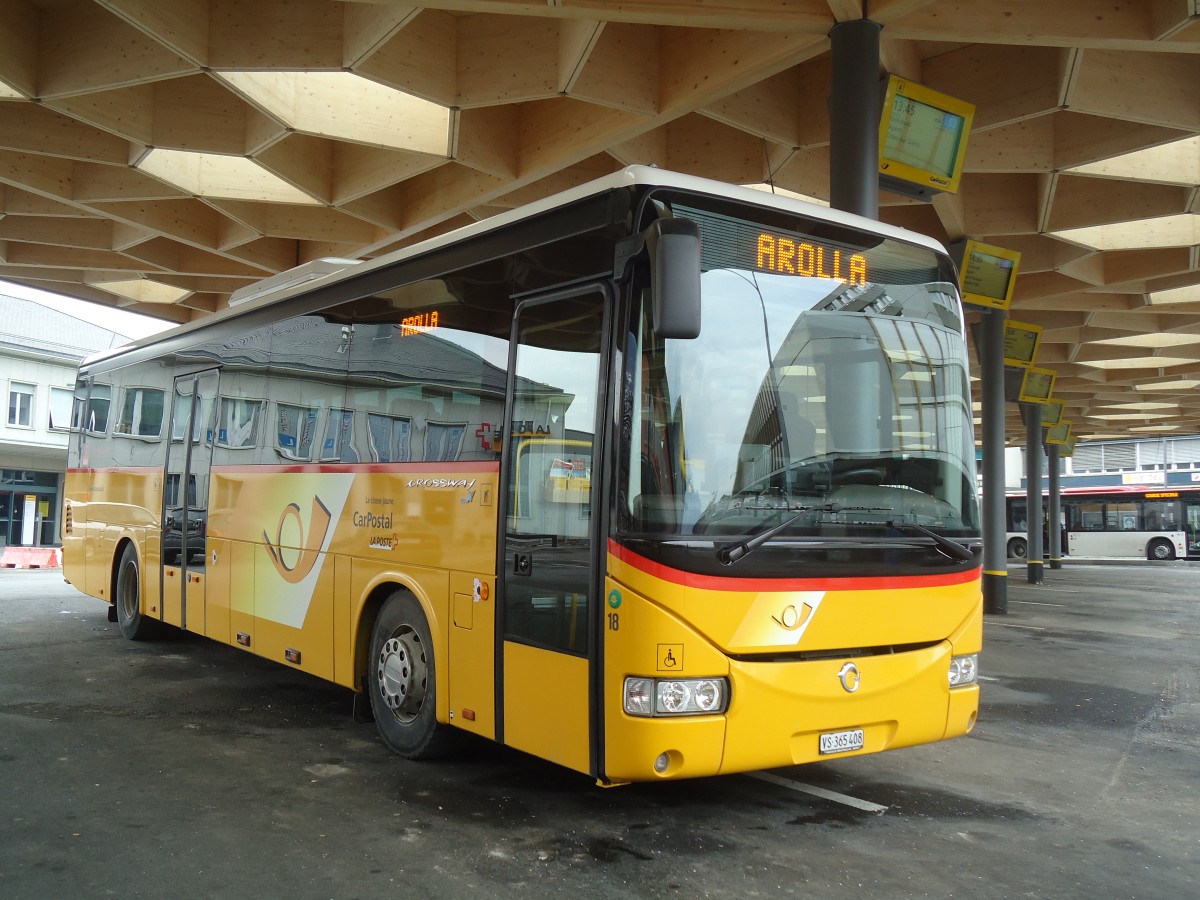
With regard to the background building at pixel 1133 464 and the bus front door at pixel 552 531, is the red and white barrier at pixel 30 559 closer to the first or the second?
the bus front door at pixel 552 531

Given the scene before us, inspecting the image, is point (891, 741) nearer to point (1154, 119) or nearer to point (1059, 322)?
point (1154, 119)

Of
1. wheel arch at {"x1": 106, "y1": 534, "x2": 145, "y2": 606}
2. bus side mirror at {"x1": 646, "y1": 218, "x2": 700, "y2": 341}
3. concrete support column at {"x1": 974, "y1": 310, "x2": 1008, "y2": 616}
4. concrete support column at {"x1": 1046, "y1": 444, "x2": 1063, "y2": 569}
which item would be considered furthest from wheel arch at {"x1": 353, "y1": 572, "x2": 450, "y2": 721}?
concrete support column at {"x1": 1046, "y1": 444, "x2": 1063, "y2": 569}

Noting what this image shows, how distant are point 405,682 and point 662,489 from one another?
2758 millimetres

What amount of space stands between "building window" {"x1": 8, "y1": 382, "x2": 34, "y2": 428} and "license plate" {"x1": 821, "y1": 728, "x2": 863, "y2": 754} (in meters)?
39.8

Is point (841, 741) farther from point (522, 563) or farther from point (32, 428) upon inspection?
point (32, 428)

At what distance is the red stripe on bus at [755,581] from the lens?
15.3ft

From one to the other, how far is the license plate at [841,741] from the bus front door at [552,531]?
1176 millimetres

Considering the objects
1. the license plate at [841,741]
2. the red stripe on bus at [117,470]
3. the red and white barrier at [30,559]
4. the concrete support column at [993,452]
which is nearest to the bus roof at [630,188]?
the license plate at [841,741]

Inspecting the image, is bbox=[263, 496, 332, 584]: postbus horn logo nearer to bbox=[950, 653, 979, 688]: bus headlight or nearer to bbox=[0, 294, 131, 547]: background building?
bbox=[950, 653, 979, 688]: bus headlight

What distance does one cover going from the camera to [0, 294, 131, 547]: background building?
37.7 meters

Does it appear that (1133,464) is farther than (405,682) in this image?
Yes

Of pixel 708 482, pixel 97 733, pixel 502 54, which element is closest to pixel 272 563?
pixel 97 733

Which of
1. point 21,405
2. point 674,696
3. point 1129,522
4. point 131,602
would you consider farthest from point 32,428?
point 1129,522

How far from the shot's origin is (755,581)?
15.8 feet
